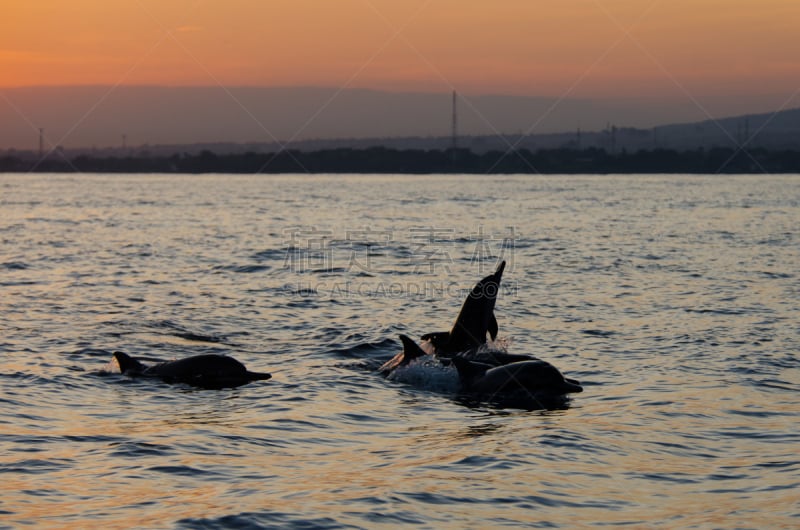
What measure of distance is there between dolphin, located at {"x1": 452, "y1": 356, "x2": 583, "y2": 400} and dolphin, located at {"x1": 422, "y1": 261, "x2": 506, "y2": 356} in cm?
127

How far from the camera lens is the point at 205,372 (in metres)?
17.5

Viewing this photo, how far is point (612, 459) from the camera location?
12430 millimetres

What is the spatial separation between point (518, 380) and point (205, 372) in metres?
5.37

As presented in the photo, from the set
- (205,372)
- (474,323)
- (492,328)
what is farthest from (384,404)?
(205,372)

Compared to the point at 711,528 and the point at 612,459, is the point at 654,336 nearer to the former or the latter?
the point at 612,459

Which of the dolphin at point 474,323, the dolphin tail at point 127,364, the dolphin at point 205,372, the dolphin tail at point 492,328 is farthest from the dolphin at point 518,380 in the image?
the dolphin tail at point 127,364

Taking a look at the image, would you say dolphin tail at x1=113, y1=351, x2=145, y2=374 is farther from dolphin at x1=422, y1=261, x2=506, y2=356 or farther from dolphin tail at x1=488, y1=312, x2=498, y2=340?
dolphin tail at x1=488, y1=312, x2=498, y2=340

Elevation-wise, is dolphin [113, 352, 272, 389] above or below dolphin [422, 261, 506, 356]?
below

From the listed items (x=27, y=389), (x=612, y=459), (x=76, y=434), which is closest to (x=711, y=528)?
(x=612, y=459)

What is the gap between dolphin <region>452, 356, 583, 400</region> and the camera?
1636cm

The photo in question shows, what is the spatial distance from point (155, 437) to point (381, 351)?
8455mm

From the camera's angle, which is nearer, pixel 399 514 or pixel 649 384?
pixel 399 514

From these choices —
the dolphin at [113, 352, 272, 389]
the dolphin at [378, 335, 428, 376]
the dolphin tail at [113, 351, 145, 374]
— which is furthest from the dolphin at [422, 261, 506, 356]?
the dolphin tail at [113, 351, 145, 374]

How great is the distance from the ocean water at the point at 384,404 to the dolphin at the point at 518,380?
1.22ft
